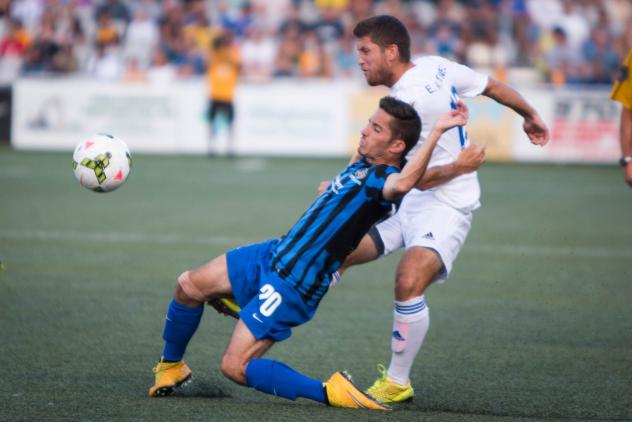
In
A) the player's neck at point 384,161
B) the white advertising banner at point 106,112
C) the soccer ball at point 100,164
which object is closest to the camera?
the player's neck at point 384,161

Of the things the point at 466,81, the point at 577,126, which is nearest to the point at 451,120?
the point at 466,81

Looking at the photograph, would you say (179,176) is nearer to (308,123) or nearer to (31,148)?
(308,123)

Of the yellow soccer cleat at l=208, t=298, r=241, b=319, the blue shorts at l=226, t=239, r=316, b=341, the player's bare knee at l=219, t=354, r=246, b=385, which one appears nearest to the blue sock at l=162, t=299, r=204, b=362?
the yellow soccer cleat at l=208, t=298, r=241, b=319

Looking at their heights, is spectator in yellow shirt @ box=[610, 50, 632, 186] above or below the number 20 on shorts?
above

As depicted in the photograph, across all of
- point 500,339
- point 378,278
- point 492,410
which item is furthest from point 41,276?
point 492,410

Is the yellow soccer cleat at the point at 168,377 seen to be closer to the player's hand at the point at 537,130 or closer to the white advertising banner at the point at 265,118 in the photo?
the player's hand at the point at 537,130

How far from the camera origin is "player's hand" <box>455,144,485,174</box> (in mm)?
5195

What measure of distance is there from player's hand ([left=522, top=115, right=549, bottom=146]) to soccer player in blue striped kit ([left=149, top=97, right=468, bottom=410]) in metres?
1.10

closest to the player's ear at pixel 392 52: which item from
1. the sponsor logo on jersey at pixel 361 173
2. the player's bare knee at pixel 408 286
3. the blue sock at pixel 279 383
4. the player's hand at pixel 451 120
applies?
the player's hand at pixel 451 120

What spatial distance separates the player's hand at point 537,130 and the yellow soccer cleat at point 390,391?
1694 mm

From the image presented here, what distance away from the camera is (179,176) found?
16578 millimetres

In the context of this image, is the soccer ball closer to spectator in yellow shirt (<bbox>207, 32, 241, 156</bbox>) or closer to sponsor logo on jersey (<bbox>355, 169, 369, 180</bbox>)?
sponsor logo on jersey (<bbox>355, 169, 369, 180</bbox>)

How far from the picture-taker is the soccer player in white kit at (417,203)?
5242mm

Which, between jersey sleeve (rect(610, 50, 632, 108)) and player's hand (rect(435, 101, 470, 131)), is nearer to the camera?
player's hand (rect(435, 101, 470, 131))
